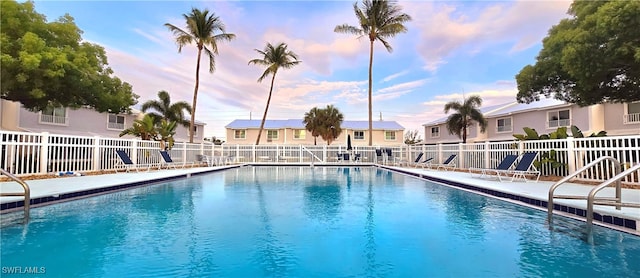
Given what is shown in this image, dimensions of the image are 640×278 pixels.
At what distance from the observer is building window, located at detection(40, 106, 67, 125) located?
22.7m

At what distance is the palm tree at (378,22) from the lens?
20.8 m

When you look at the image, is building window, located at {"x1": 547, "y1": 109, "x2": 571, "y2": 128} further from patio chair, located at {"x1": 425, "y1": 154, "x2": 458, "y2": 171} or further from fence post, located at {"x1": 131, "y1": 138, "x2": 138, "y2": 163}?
fence post, located at {"x1": 131, "y1": 138, "x2": 138, "y2": 163}

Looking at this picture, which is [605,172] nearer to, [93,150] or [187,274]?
[187,274]

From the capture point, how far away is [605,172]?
7.37 m

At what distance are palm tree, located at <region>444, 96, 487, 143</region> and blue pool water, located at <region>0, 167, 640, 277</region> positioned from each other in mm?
22725

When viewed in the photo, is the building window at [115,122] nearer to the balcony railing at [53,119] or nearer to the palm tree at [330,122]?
the balcony railing at [53,119]

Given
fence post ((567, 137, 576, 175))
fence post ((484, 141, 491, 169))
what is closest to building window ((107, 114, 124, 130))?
fence post ((484, 141, 491, 169))

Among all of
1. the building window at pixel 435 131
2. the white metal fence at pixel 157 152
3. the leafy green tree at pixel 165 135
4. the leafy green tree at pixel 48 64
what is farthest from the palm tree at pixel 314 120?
the leafy green tree at pixel 165 135

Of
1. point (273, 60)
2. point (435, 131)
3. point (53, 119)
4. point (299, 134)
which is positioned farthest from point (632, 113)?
point (53, 119)

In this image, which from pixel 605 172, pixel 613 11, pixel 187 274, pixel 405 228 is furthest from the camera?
pixel 613 11

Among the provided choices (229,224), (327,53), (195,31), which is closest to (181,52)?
(195,31)

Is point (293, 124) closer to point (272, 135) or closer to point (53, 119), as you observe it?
point (272, 135)

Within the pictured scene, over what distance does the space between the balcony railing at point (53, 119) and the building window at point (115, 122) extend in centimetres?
367

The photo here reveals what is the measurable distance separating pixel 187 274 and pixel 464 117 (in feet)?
89.2
